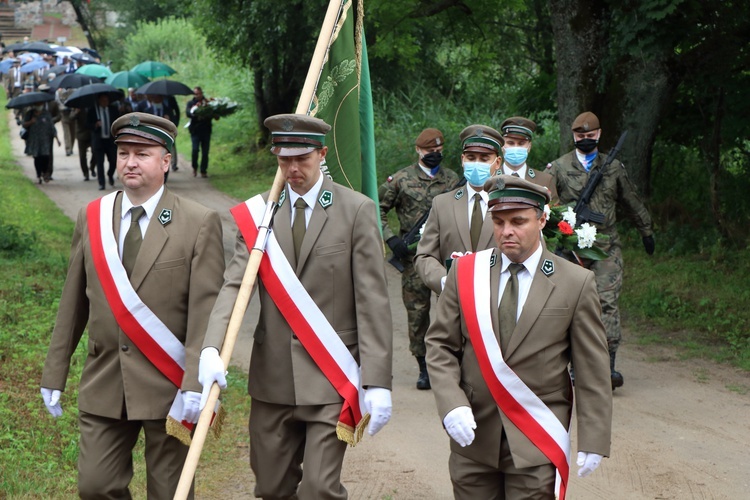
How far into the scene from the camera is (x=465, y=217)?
25.2ft

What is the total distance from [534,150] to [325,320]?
13889mm

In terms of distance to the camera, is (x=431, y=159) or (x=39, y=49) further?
(x=39, y=49)

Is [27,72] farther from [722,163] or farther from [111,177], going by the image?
[722,163]

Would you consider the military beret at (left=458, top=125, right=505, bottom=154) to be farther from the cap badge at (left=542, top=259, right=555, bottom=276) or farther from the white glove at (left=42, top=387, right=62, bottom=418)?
the white glove at (left=42, top=387, right=62, bottom=418)

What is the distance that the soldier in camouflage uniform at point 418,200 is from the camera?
374 inches

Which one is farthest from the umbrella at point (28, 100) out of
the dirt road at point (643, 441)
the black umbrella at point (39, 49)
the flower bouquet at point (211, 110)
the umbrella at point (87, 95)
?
the black umbrella at point (39, 49)

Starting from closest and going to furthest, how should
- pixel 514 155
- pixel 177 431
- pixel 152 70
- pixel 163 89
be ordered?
pixel 177 431, pixel 514 155, pixel 163 89, pixel 152 70

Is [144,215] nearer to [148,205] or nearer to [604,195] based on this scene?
[148,205]

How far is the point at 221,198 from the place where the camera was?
2206 cm

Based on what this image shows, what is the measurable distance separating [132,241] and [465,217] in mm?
2851

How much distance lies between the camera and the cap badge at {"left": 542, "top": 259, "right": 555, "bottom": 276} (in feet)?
16.2

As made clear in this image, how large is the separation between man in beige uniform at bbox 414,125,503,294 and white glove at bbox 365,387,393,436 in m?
2.20

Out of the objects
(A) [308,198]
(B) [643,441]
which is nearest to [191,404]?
(A) [308,198]

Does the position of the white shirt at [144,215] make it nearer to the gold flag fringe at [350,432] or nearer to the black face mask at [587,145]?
the gold flag fringe at [350,432]
